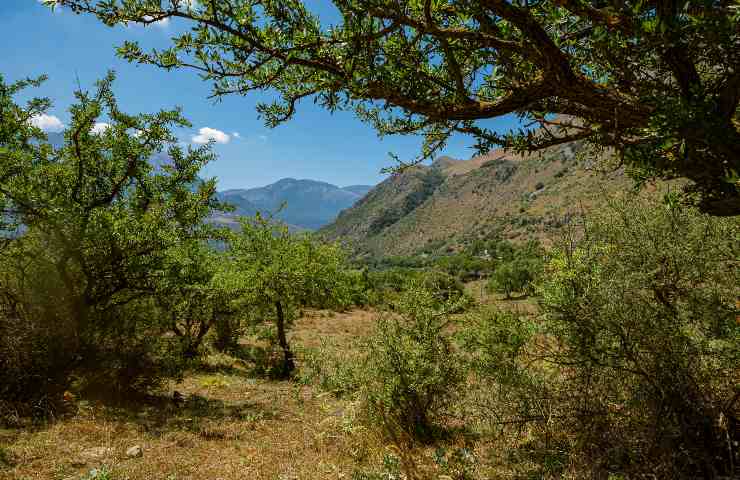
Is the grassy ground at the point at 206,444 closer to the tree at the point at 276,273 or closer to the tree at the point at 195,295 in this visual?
the tree at the point at 195,295

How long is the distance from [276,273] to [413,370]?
Answer: 1105cm

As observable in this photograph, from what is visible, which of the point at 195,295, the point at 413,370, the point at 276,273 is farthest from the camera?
the point at 276,273

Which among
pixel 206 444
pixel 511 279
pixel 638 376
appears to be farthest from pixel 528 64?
pixel 511 279

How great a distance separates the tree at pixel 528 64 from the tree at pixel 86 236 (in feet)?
27.2

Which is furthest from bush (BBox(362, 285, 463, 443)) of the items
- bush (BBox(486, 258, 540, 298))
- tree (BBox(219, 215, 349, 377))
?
bush (BBox(486, 258, 540, 298))

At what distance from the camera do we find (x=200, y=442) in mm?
9664

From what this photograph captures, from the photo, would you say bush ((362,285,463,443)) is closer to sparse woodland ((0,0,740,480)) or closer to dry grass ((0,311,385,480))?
sparse woodland ((0,0,740,480))

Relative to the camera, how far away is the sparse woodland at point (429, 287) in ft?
11.9

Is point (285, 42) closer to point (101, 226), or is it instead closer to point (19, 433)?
point (101, 226)

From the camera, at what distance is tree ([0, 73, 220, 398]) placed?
33.4ft

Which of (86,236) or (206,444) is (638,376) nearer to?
(206,444)

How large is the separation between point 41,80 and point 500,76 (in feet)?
47.7

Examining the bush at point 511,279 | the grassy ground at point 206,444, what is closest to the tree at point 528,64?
the grassy ground at point 206,444

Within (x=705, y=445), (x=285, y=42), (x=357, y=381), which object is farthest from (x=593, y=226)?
(x=285, y=42)
